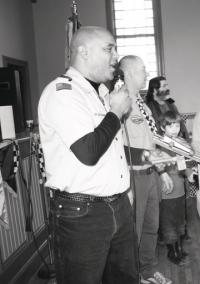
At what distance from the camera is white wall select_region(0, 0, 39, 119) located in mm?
4918

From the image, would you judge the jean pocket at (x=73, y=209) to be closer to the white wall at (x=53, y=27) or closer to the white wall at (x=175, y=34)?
the white wall at (x=175, y=34)

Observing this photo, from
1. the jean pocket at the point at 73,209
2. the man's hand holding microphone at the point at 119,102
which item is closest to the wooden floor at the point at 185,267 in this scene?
the jean pocket at the point at 73,209

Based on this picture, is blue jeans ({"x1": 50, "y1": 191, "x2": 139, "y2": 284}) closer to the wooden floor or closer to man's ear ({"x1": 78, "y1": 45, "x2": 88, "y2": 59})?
man's ear ({"x1": 78, "y1": 45, "x2": 88, "y2": 59})

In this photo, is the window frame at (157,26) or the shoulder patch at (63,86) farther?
the window frame at (157,26)

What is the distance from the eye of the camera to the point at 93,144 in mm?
1197

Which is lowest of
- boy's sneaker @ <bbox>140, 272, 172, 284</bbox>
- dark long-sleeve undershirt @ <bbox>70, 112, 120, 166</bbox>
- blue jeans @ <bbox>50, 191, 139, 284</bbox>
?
boy's sneaker @ <bbox>140, 272, 172, 284</bbox>

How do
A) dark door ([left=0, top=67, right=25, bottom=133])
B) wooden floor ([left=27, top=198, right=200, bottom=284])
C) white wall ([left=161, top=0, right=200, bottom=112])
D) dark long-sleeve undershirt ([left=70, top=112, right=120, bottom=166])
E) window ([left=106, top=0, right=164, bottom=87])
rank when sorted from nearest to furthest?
dark long-sleeve undershirt ([left=70, top=112, right=120, bottom=166]) → wooden floor ([left=27, top=198, right=200, bottom=284]) → dark door ([left=0, top=67, right=25, bottom=133]) → white wall ([left=161, top=0, right=200, bottom=112]) → window ([left=106, top=0, right=164, bottom=87])

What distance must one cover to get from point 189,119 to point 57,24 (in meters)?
2.69

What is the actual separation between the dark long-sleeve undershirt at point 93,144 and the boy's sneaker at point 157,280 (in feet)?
4.54

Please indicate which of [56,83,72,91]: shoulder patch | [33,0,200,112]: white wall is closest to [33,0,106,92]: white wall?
[33,0,200,112]: white wall

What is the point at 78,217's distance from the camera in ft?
4.43

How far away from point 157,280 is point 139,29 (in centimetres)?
470

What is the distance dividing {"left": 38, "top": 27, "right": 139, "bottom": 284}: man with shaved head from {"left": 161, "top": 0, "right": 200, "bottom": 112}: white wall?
182 inches

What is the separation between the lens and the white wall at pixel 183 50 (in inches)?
229
